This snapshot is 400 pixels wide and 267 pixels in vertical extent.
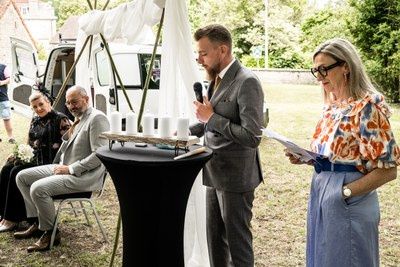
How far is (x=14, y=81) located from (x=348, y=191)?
22.7 ft

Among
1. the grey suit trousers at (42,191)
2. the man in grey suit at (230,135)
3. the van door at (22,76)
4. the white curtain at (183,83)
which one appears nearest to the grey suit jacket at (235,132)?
the man in grey suit at (230,135)

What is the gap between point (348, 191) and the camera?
1.89m

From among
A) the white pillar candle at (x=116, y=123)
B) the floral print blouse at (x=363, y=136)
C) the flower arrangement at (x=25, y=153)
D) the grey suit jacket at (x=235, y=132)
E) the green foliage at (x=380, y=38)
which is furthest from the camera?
the green foliage at (x=380, y=38)

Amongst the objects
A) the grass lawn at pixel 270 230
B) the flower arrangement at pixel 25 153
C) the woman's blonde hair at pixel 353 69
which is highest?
the woman's blonde hair at pixel 353 69

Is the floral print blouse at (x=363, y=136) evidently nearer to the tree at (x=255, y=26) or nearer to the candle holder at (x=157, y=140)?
the candle holder at (x=157, y=140)

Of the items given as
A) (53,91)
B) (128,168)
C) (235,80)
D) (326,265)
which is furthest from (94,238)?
(53,91)

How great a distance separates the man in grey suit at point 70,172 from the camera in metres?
3.65

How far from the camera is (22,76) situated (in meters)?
7.59

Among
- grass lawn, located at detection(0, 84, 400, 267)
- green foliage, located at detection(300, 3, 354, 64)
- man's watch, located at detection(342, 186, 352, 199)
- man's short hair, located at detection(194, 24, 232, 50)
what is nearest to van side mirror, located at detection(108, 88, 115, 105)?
grass lawn, located at detection(0, 84, 400, 267)

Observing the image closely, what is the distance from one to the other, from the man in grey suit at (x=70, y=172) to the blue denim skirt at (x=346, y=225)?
7.12 feet

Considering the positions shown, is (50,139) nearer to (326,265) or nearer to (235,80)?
(235,80)

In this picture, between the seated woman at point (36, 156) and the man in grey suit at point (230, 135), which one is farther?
the seated woman at point (36, 156)

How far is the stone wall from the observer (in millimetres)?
21953

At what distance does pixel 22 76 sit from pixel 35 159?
389cm
